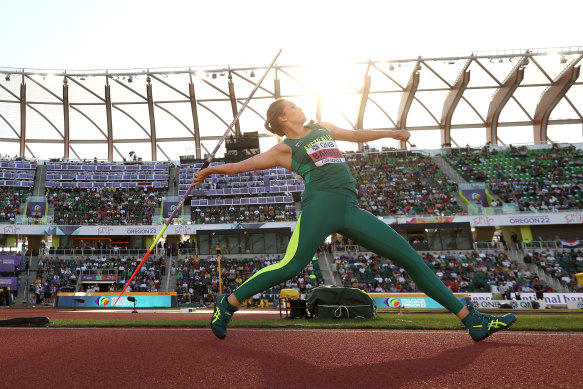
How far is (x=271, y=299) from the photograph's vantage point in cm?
2278

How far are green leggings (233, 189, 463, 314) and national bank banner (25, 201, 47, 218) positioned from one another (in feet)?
118

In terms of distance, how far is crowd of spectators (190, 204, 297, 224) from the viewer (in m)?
32.8

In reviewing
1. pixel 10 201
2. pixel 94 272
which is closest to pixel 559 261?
pixel 94 272

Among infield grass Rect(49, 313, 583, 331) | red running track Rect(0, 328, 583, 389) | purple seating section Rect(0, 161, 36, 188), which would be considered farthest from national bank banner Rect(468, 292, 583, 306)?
purple seating section Rect(0, 161, 36, 188)

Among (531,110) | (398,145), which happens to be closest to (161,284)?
(398,145)

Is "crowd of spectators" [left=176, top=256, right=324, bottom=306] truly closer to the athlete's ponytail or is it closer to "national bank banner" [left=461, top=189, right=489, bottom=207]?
"national bank banner" [left=461, top=189, right=489, bottom=207]

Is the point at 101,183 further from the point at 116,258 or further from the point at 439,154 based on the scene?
the point at 439,154

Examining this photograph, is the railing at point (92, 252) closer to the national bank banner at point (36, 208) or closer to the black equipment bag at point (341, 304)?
the national bank banner at point (36, 208)

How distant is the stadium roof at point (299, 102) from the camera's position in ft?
129

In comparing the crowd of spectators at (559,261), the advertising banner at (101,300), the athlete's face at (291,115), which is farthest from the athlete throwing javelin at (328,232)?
the crowd of spectators at (559,261)

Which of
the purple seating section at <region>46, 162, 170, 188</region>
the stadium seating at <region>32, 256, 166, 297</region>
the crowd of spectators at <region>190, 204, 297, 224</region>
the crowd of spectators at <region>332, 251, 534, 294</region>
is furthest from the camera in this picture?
the purple seating section at <region>46, 162, 170, 188</region>

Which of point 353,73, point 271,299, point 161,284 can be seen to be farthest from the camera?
point 353,73

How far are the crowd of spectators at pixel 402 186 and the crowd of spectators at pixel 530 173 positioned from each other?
9.60ft

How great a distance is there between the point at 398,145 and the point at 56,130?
35.7 meters
